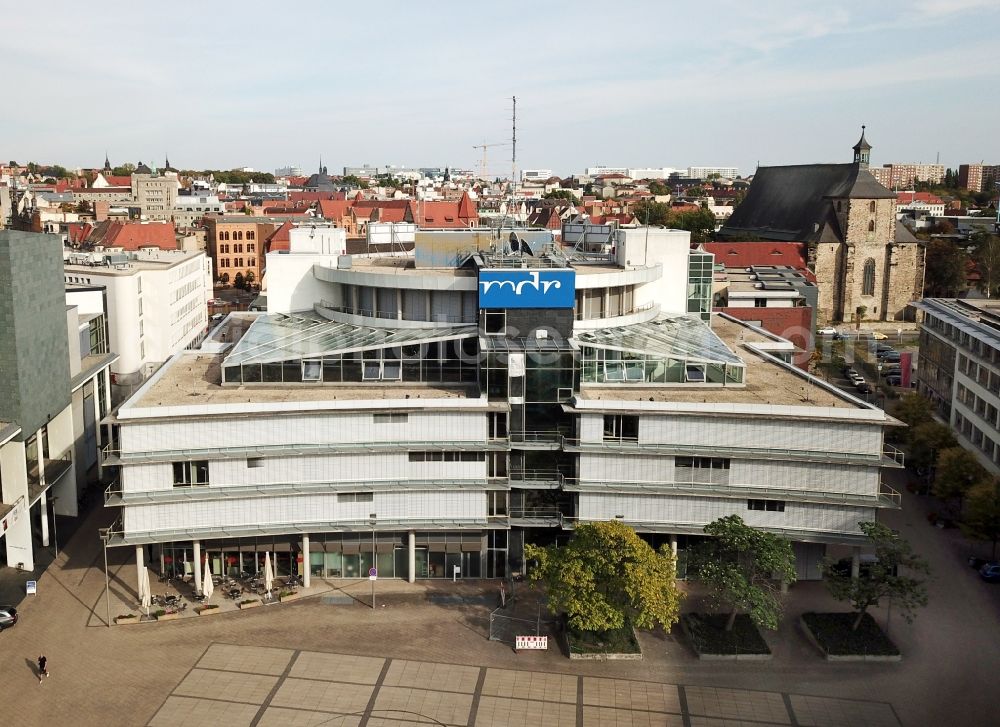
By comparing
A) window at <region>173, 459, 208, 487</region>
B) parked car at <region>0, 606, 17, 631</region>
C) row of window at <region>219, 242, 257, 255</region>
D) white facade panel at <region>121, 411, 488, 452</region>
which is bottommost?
parked car at <region>0, 606, 17, 631</region>

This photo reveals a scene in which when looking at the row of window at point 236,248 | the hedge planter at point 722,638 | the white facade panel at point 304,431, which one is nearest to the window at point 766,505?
the hedge planter at point 722,638

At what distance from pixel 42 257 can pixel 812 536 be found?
41.2 m

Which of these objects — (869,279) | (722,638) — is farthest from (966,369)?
(869,279)

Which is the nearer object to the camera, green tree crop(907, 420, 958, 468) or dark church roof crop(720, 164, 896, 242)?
green tree crop(907, 420, 958, 468)

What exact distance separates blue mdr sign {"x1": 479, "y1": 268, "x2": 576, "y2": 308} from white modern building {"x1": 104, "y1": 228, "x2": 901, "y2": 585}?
0.11 meters

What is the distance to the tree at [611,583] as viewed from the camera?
130ft

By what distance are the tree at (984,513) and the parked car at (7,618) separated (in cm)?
4580

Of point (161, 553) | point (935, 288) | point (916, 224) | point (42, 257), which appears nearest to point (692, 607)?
point (161, 553)

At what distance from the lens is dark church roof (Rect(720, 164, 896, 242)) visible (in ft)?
419

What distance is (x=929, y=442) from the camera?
60219mm

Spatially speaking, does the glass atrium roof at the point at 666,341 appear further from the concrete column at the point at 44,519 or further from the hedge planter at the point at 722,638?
the concrete column at the point at 44,519

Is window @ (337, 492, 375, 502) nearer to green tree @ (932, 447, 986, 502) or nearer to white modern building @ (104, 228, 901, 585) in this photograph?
white modern building @ (104, 228, 901, 585)

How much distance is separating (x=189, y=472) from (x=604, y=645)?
2029 cm

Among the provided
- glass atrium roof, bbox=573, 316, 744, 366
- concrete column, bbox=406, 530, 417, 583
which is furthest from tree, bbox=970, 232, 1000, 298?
concrete column, bbox=406, 530, 417, 583
